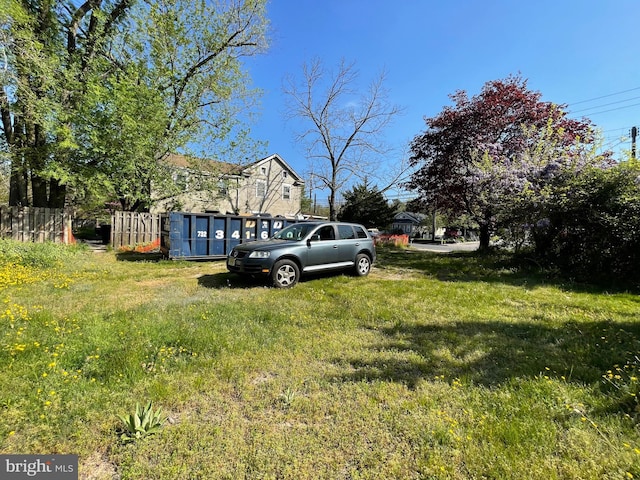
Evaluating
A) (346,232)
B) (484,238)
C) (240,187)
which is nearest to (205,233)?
(346,232)

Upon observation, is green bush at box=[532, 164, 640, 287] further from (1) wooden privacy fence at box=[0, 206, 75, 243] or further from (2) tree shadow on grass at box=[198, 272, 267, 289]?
(1) wooden privacy fence at box=[0, 206, 75, 243]

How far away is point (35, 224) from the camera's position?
42.0 feet

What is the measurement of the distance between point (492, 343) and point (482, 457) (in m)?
2.40

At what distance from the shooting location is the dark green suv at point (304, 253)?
22.6ft

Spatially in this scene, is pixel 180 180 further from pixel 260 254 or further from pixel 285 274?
pixel 285 274

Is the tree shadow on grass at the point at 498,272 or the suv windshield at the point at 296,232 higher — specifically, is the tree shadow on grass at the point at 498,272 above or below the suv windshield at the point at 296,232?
below

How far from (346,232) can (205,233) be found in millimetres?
5567

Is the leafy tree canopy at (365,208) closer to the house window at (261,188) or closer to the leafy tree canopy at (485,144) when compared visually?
the house window at (261,188)

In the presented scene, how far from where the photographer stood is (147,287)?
6.93 metres

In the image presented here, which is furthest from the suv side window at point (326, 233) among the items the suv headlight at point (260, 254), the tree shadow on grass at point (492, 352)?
the tree shadow on grass at point (492, 352)

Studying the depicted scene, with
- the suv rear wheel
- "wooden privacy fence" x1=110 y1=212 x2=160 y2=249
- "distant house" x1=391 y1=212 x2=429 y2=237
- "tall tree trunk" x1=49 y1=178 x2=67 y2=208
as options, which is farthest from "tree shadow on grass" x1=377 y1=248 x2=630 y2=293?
"distant house" x1=391 y1=212 x2=429 y2=237

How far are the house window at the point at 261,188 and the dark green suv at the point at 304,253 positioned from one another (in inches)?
772

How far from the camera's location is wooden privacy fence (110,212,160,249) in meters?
14.8

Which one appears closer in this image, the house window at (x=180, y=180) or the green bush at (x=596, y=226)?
the green bush at (x=596, y=226)
